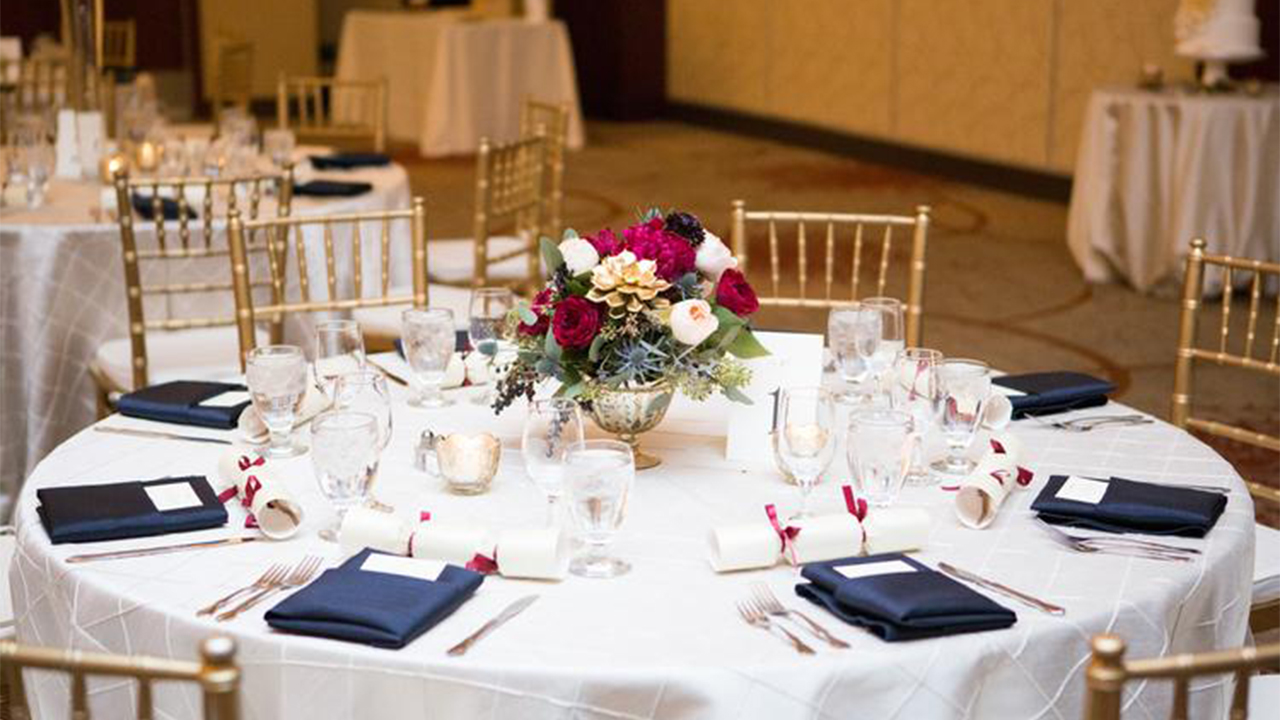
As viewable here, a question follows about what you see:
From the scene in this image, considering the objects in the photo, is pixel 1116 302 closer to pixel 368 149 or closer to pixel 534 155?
pixel 534 155

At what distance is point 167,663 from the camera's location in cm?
152

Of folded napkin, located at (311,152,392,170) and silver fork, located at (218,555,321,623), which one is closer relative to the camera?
silver fork, located at (218,555,321,623)

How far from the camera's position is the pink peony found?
97.9 inches

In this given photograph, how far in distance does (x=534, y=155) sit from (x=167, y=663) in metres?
4.02

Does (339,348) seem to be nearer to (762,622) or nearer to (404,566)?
(404,566)

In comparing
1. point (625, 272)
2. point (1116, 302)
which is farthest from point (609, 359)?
point (1116, 302)

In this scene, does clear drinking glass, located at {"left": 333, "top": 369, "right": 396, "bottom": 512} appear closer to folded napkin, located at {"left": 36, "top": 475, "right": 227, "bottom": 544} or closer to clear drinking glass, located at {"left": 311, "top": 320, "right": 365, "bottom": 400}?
folded napkin, located at {"left": 36, "top": 475, "right": 227, "bottom": 544}

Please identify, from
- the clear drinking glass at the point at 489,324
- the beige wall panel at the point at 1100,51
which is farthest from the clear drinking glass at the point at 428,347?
the beige wall panel at the point at 1100,51

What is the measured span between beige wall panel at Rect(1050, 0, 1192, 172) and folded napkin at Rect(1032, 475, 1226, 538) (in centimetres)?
709

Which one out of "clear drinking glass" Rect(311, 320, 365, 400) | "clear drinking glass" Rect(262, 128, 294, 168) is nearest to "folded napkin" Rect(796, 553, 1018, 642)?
"clear drinking glass" Rect(311, 320, 365, 400)

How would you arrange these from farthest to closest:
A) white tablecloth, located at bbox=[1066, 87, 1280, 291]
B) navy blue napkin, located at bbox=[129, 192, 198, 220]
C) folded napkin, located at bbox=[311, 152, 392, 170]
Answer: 1. white tablecloth, located at bbox=[1066, 87, 1280, 291]
2. folded napkin, located at bbox=[311, 152, 392, 170]
3. navy blue napkin, located at bbox=[129, 192, 198, 220]

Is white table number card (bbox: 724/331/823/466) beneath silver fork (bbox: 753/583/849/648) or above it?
above

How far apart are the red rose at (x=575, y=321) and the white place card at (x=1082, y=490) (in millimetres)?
696

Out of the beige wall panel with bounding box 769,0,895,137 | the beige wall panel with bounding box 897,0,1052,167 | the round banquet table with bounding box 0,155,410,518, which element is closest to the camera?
the round banquet table with bounding box 0,155,410,518
